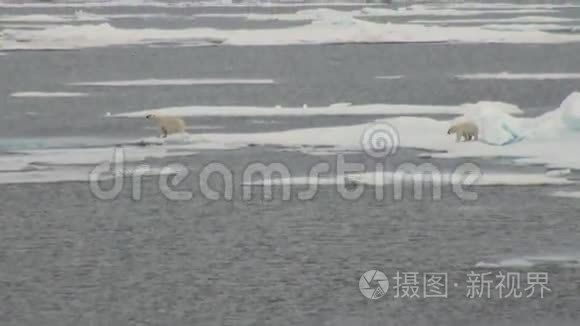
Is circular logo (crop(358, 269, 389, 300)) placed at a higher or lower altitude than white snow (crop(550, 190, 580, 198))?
lower

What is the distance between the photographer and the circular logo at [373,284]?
28.0ft

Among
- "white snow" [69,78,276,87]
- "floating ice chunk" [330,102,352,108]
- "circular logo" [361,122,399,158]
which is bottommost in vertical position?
"circular logo" [361,122,399,158]

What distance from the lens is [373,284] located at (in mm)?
8766

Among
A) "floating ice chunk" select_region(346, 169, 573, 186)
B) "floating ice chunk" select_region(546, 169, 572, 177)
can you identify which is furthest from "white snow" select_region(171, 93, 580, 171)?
"floating ice chunk" select_region(346, 169, 573, 186)

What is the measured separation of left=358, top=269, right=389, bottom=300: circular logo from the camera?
853 cm

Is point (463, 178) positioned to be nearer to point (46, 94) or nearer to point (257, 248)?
point (257, 248)

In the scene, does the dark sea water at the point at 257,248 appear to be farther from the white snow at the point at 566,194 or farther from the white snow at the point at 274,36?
the white snow at the point at 274,36

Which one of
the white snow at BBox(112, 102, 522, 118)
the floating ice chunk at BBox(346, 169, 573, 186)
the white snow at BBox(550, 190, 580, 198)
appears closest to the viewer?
the white snow at BBox(550, 190, 580, 198)

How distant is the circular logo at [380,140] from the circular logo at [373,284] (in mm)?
5108

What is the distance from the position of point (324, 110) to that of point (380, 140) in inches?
157

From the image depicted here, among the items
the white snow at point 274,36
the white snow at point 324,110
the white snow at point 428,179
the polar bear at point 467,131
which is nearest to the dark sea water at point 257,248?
the white snow at point 428,179

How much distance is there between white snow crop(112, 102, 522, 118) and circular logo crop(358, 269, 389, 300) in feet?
30.9

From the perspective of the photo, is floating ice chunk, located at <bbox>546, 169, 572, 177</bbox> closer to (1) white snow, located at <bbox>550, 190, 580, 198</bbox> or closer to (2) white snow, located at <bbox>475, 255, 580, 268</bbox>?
(1) white snow, located at <bbox>550, 190, 580, 198</bbox>

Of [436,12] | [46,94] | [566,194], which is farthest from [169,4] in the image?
[566,194]
